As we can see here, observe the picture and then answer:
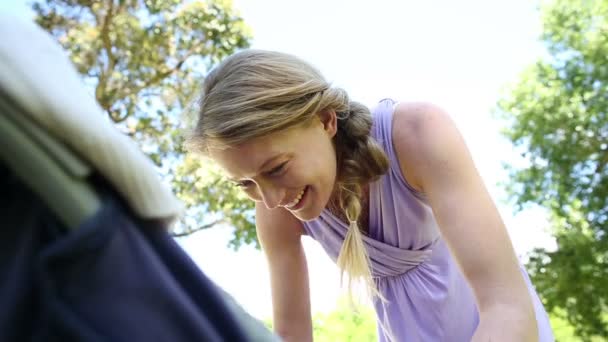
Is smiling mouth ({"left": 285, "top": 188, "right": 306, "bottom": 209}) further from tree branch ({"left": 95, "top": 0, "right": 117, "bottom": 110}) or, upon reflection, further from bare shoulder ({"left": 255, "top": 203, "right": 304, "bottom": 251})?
tree branch ({"left": 95, "top": 0, "right": 117, "bottom": 110})

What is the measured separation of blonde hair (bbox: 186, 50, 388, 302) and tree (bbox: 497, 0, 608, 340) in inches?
244

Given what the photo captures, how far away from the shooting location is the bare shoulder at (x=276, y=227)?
2.09 m

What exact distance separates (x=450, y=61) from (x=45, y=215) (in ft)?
28.7

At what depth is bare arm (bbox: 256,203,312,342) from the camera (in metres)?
2.12

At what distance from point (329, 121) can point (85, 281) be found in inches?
51.3

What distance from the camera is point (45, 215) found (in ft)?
1.82

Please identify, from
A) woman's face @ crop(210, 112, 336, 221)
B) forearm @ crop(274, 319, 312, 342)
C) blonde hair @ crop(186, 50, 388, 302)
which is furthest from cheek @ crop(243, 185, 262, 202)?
forearm @ crop(274, 319, 312, 342)

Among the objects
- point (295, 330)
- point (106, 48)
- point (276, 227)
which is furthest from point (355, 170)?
point (106, 48)

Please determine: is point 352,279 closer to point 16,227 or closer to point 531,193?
point 16,227

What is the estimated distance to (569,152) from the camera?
796 centimetres

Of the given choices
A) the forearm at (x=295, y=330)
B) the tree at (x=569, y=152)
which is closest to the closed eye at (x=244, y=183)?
the forearm at (x=295, y=330)

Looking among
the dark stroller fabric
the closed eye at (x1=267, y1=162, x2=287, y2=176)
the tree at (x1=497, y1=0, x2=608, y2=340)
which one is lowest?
the tree at (x1=497, y1=0, x2=608, y2=340)

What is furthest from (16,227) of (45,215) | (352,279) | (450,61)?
(450,61)

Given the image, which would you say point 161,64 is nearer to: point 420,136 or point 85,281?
point 420,136
